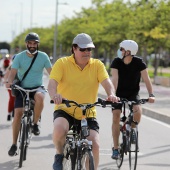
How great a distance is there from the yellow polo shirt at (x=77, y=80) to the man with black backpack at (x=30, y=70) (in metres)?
2.90

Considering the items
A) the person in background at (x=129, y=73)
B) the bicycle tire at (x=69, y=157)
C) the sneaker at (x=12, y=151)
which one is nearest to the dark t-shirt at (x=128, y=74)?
the person in background at (x=129, y=73)

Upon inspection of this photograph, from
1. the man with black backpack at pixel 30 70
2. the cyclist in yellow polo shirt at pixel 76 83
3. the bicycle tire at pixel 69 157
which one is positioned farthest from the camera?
the man with black backpack at pixel 30 70

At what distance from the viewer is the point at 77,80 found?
22.2ft

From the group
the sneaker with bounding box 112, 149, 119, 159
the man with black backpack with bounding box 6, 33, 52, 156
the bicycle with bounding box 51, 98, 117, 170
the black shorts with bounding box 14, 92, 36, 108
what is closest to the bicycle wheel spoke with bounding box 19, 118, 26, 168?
the man with black backpack with bounding box 6, 33, 52, 156

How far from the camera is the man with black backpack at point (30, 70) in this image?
A: 976cm

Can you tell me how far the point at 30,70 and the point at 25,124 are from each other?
102cm

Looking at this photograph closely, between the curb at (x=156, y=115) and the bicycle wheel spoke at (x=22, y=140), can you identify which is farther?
the curb at (x=156, y=115)

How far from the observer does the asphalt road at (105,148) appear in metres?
9.37

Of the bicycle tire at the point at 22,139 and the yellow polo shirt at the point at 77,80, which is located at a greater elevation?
the yellow polo shirt at the point at 77,80

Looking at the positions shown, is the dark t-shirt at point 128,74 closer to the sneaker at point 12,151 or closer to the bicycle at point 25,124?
the bicycle at point 25,124

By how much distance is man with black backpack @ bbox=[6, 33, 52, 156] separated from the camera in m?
9.76

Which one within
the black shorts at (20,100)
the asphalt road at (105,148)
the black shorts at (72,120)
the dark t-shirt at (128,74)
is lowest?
the asphalt road at (105,148)

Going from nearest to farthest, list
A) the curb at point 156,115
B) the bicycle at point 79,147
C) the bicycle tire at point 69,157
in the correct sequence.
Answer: the bicycle at point 79,147, the bicycle tire at point 69,157, the curb at point 156,115

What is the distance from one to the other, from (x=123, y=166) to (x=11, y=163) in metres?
1.53
